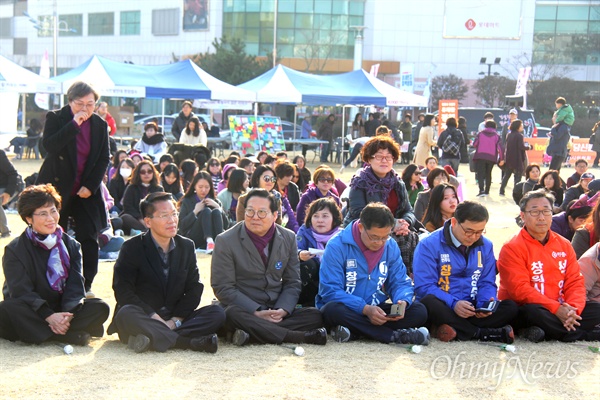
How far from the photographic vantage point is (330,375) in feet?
17.4

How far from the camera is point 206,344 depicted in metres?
5.75

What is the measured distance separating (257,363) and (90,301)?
1307 millimetres

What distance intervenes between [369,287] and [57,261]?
89.4 inches

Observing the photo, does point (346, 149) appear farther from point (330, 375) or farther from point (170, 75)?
point (330, 375)

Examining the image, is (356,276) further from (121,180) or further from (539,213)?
(121,180)

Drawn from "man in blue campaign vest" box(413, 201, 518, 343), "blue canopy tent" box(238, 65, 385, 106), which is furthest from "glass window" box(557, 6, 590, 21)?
"man in blue campaign vest" box(413, 201, 518, 343)

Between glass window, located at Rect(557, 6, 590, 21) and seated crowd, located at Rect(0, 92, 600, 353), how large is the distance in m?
54.9

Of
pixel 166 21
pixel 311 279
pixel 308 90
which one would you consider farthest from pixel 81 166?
pixel 166 21

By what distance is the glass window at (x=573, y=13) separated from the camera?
2286 inches

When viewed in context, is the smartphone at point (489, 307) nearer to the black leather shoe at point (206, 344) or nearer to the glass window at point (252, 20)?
the black leather shoe at point (206, 344)

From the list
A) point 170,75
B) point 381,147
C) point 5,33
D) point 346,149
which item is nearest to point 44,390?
point 381,147

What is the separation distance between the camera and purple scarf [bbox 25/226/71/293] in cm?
594

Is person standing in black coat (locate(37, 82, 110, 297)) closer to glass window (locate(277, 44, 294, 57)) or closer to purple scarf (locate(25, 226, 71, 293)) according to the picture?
purple scarf (locate(25, 226, 71, 293))

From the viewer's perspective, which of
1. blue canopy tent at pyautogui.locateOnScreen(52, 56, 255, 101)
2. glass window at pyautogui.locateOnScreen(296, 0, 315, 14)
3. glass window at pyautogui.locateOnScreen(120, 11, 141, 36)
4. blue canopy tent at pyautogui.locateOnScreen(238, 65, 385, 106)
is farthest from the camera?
glass window at pyautogui.locateOnScreen(120, 11, 141, 36)
